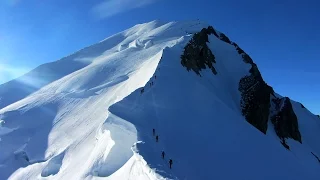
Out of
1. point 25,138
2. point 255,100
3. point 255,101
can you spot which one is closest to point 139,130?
point 25,138

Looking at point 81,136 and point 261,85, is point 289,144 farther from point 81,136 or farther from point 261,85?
point 81,136

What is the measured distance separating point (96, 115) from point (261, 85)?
22.3m

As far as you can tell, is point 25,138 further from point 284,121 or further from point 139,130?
point 284,121

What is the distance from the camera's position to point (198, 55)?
3700 centimetres

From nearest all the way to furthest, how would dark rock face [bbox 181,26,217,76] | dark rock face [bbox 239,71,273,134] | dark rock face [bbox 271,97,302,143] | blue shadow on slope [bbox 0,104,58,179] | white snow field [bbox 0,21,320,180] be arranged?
white snow field [bbox 0,21,320,180], blue shadow on slope [bbox 0,104,58,179], dark rock face [bbox 181,26,217,76], dark rock face [bbox 239,71,273,134], dark rock face [bbox 271,97,302,143]

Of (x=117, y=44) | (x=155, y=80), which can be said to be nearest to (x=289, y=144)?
(x=155, y=80)

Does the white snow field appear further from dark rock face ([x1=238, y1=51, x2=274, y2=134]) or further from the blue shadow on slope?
dark rock face ([x1=238, y1=51, x2=274, y2=134])

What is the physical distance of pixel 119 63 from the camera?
136ft

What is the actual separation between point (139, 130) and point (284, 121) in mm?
29064

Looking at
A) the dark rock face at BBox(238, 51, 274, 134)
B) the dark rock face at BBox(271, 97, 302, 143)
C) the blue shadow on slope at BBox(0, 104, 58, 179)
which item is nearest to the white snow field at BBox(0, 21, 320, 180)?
the blue shadow on slope at BBox(0, 104, 58, 179)

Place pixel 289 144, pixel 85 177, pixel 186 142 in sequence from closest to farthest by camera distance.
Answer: pixel 85 177, pixel 186 142, pixel 289 144

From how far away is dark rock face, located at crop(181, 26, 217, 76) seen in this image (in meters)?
33.7

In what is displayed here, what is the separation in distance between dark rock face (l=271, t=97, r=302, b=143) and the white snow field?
1396 millimetres

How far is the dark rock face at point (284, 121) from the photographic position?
129ft
